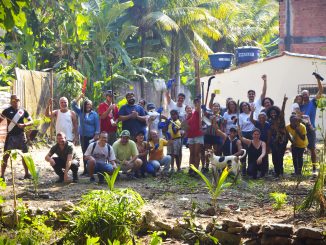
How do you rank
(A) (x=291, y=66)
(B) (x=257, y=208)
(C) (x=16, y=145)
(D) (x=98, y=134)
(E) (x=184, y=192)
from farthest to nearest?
1. (A) (x=291, y=66)
2. (D) (x=98, y=134)
3. (C) (x=16, y=145)
4. (E) (x=184, y=192)
5. (B) (x=257, y=208)

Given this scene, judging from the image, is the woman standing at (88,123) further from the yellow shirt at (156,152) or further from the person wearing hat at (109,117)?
the yellow shirt at (156,152)

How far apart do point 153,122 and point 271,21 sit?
76.5 feet

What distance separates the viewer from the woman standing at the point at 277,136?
40.8ft

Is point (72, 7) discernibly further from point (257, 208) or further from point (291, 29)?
point (291, 29)

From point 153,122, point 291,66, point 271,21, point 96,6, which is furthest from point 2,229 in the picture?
point 271,21

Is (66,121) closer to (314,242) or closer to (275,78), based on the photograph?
(314,242)

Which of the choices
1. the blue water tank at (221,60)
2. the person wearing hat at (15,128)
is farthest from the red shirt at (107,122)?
the blue water tank at (221,60)

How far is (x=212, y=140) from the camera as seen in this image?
13.0 meters

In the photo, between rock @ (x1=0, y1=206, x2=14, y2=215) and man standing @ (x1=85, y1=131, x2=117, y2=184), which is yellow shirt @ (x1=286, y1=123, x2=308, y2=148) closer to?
man standing @ (x1=85, y1=131, x2=117, y2=184)

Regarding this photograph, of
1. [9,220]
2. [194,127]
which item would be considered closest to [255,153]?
[194,127]

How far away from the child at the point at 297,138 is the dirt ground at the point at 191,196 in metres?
0.38

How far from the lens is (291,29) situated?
84.9 ft

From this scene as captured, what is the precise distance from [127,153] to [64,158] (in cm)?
127

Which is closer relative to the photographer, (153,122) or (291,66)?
(153,122)
